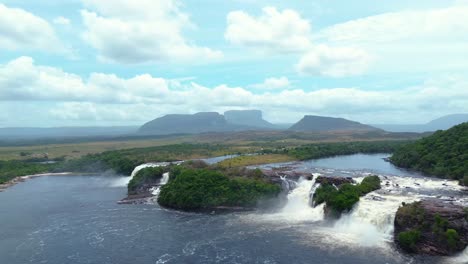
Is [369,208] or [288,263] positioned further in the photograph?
[369,208]

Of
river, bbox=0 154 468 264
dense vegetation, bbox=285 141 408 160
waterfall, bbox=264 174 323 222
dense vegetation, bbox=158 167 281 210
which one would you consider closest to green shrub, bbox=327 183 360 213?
river, bbox=0 154 468 264

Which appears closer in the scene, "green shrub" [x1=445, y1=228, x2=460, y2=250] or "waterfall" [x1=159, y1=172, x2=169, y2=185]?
"green shrub" [x1=445, y1=228, x2=460, y2=250]

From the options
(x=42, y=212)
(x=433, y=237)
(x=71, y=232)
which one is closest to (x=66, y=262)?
(x=71, y=232)

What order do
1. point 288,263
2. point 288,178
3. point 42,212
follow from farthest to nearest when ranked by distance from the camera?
point 288,178, point 42,212, point 288,263

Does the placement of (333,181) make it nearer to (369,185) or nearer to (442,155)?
(369,185)

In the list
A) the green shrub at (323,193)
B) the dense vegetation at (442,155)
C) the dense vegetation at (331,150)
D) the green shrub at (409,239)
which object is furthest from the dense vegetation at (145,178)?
the dense vegetation at (442,155)

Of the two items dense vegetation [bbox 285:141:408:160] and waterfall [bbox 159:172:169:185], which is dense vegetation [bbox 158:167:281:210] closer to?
waterfall [bbox 159:172:169:185]

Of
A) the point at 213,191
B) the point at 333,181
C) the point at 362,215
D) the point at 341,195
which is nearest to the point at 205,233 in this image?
the point at 213,191

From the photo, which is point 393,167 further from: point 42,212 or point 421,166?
point 42,212
